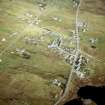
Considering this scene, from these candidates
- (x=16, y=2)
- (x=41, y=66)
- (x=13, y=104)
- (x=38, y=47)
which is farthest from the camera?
(x=16, y=2)

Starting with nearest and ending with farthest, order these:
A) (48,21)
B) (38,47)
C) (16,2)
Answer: (38,47) → (48,21) → (16,2)

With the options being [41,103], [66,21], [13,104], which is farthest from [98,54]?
[13,104]

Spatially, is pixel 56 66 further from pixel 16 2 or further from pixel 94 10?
pixel 94 10

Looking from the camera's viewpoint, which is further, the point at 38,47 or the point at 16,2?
the point at 16,2

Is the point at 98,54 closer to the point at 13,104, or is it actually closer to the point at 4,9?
the point at 13,104

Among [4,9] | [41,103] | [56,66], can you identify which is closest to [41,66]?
[56,66]

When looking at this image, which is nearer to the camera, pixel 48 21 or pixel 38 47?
pixel 38 47

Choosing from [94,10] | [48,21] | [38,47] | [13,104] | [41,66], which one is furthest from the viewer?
[94,10]

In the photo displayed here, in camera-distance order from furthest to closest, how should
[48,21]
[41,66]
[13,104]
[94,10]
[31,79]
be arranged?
[94,10]
[48,21]
[41,66]
[31,79]
[13,104]
